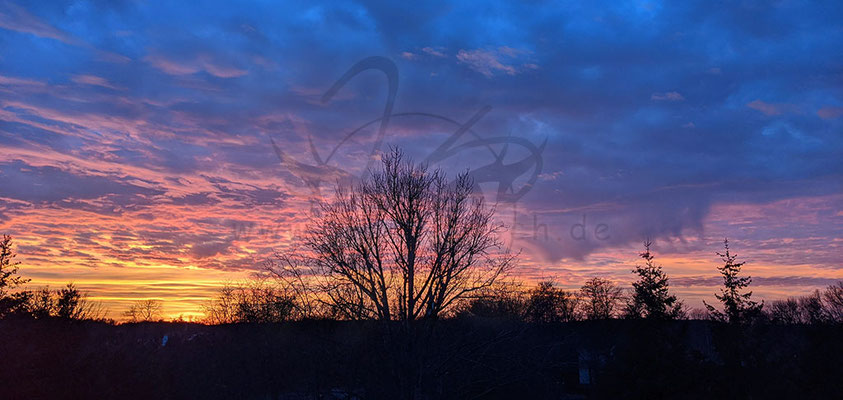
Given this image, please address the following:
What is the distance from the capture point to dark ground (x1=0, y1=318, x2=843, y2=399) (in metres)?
20.4

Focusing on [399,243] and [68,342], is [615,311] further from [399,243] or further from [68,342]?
[68,342]

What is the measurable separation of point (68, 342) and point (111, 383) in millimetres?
2457

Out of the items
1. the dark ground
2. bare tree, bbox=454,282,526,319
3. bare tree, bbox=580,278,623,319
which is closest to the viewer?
the dark ground

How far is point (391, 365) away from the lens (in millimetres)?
30766

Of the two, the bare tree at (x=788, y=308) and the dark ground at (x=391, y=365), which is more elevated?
the bare tree at (x=788, y=308)

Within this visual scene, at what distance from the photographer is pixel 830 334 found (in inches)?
1251

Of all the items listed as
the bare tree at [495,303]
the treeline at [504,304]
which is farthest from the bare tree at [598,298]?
the bare tree at [495,303]

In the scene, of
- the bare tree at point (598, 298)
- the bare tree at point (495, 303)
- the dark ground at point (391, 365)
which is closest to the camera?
the dark ground at point (391, 365)

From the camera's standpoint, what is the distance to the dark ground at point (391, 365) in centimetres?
2036

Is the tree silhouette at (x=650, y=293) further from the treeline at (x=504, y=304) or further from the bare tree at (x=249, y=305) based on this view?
the bare tree at (x=249, y=305)

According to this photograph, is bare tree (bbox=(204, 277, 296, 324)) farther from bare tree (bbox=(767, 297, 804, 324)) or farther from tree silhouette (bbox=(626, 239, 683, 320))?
bare tree (bbox=(767, 297, 804, 324))

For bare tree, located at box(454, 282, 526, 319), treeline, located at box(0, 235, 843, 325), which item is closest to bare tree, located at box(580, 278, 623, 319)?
treeline, located at box(0, 235, 843, 325)

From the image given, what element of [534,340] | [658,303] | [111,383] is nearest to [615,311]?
[658,303]

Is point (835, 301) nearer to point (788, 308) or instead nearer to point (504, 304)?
point (788, 308)
